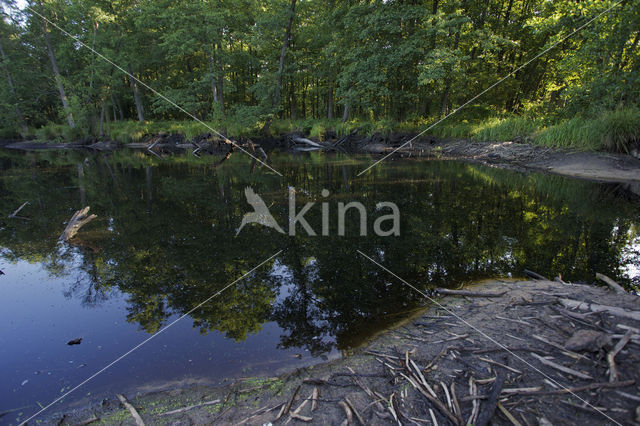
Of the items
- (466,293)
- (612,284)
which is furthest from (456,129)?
(466,293)

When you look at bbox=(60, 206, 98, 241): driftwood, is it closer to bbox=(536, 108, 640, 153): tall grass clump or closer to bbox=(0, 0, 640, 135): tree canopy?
bbox=(536, 108, 640, 153): tall grass clump

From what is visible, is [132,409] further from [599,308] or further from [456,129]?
[456,129]

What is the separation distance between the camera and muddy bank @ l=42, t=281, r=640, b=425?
88.7 inches

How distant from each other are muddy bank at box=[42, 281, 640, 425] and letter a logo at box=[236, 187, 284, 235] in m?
→ 4.58

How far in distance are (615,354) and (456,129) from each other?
20814 millimetres

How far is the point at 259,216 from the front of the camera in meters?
8.36

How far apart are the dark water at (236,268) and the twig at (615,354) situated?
1997 millimetres

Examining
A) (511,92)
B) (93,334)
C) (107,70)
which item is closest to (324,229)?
(93,334)

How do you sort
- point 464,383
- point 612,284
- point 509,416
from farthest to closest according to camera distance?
1. point 612,284
2. point 464,383
3. point 509,416

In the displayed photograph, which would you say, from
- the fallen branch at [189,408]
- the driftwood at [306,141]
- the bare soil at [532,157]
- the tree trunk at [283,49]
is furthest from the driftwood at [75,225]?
the tree trunk at [283,49]

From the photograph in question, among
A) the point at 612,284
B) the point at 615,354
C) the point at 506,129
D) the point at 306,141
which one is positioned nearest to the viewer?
the point at 615,354

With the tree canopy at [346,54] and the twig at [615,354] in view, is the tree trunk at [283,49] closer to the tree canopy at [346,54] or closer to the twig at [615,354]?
the tree canopy at [346,54]

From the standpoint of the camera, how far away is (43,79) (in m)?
35.0

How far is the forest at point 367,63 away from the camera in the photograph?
12914 millimetres
